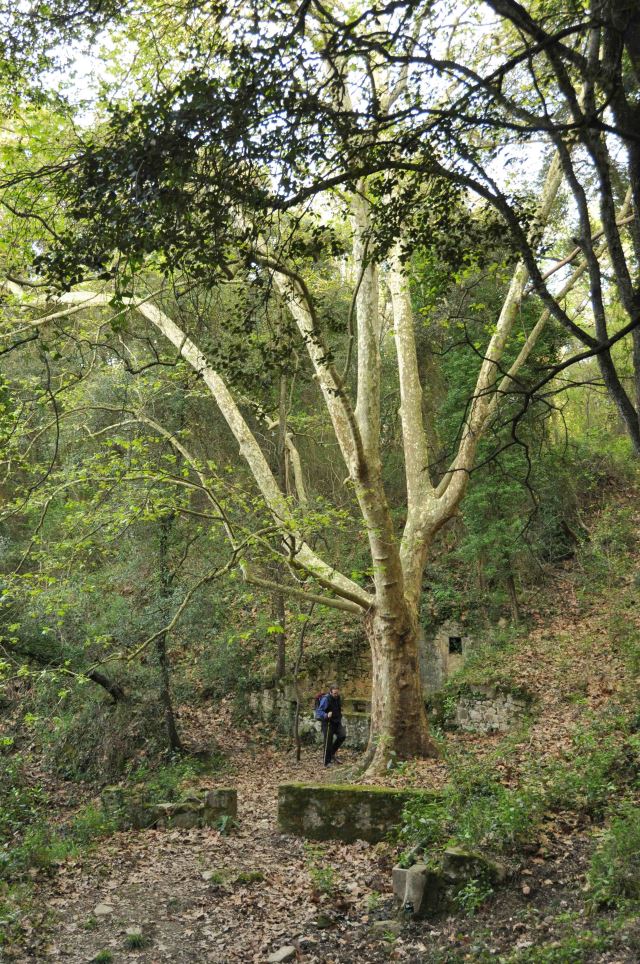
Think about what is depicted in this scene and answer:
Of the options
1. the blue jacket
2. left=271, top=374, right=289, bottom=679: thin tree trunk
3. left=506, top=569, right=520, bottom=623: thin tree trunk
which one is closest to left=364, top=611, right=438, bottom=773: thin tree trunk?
the blue jacket

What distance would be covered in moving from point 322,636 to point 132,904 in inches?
407

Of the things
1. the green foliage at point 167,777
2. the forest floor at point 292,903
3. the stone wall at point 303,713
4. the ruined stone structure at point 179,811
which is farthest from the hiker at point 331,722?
the ruined stone structure at point 179,811

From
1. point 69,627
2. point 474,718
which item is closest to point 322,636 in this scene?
point 474,718

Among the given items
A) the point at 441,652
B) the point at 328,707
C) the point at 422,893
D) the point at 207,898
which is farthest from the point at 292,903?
the point at 441,652

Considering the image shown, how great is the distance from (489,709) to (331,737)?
112 inches

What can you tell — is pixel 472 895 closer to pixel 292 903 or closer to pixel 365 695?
pixel 292 903

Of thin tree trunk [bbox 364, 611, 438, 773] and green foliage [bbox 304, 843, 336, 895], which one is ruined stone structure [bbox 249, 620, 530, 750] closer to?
thin tree trunk [bbox 364, 611, 438, 773]

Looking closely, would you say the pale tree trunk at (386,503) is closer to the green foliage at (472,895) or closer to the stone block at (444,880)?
the stone block at (444,880)

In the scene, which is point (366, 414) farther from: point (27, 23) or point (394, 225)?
point (27, 23)

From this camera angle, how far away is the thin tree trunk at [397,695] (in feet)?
33.5

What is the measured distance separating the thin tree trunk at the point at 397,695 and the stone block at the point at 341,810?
2.03 meters

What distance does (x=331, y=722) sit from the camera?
12.6 meters

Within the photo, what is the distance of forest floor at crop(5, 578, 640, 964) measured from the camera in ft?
15.3

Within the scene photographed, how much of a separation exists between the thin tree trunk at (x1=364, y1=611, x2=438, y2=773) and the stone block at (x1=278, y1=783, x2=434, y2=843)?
2029 mm
